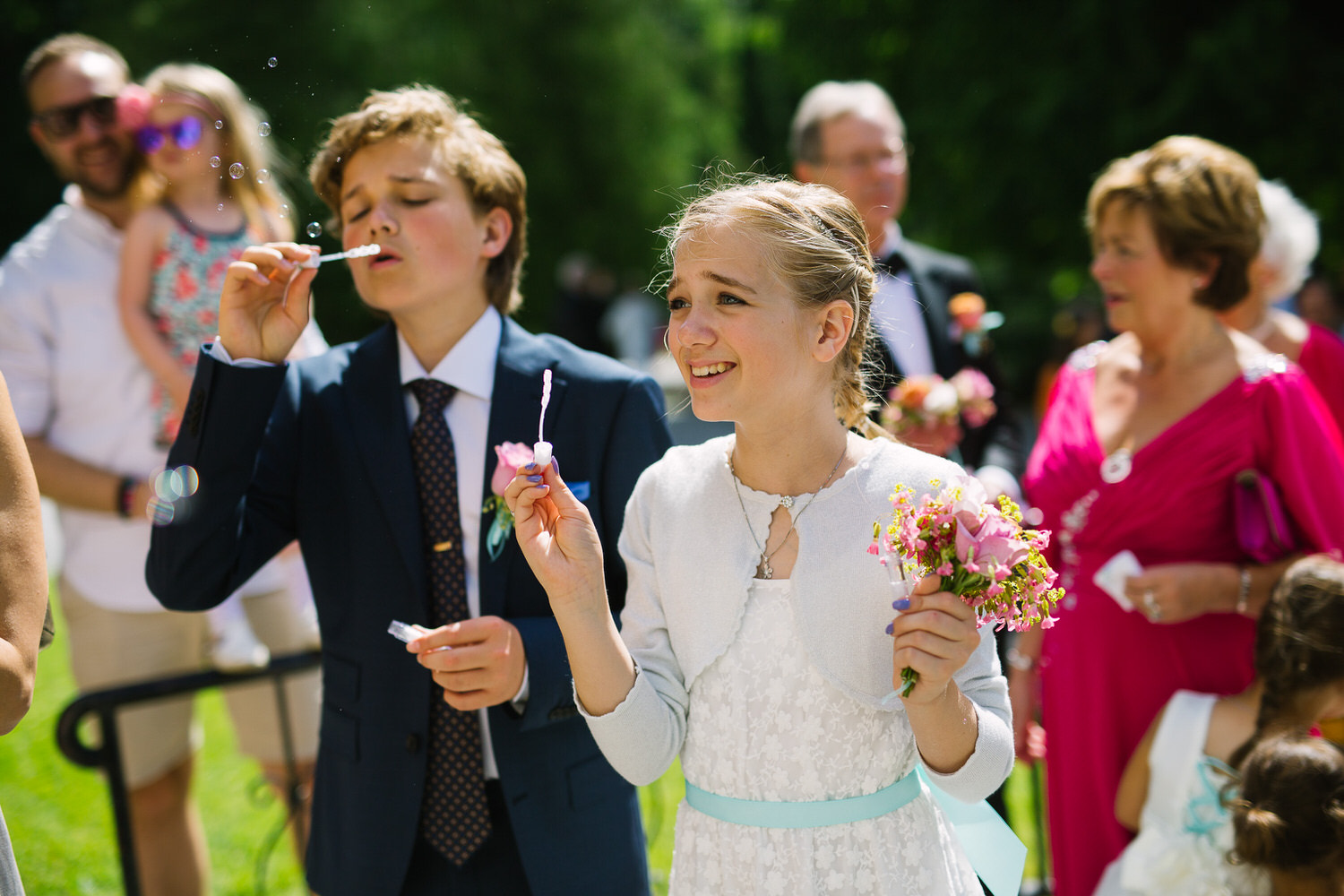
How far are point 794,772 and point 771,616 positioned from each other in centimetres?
29

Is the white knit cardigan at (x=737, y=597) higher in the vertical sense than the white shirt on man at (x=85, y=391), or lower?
lower

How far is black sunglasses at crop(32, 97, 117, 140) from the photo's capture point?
13.3 feet

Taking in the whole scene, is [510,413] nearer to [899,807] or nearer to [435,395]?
[435,395]

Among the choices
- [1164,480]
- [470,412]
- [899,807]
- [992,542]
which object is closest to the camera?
[992,542]

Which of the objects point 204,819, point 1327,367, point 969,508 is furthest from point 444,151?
point 204,819

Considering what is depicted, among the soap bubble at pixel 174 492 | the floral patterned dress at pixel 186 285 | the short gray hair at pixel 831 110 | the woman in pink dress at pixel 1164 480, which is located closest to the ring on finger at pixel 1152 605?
the woman in pink dress at pixel 1164 480

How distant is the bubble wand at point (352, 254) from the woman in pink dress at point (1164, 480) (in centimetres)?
230

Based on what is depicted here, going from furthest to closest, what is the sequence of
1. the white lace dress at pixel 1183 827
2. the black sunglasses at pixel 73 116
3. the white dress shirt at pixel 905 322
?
the white dress shirt at pixel 905 322 → the black sunglasses at pixel 73 116 → the white lace dress at pixel 1183 827

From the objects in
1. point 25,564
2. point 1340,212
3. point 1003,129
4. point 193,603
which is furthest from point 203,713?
point 1340,212

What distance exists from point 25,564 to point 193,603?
70cm

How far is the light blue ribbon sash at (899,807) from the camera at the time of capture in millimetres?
2121

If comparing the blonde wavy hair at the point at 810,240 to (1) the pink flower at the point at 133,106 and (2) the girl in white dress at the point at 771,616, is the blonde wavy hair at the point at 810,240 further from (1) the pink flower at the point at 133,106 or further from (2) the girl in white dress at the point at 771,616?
(1) the pink flower at the point at 133,106

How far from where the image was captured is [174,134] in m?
3.83

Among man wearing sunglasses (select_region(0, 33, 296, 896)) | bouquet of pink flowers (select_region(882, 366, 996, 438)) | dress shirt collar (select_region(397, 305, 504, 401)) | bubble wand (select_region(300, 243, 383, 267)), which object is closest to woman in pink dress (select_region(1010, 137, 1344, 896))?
bouquet of pink flowers (select_region(882, 366, 996, 438))
